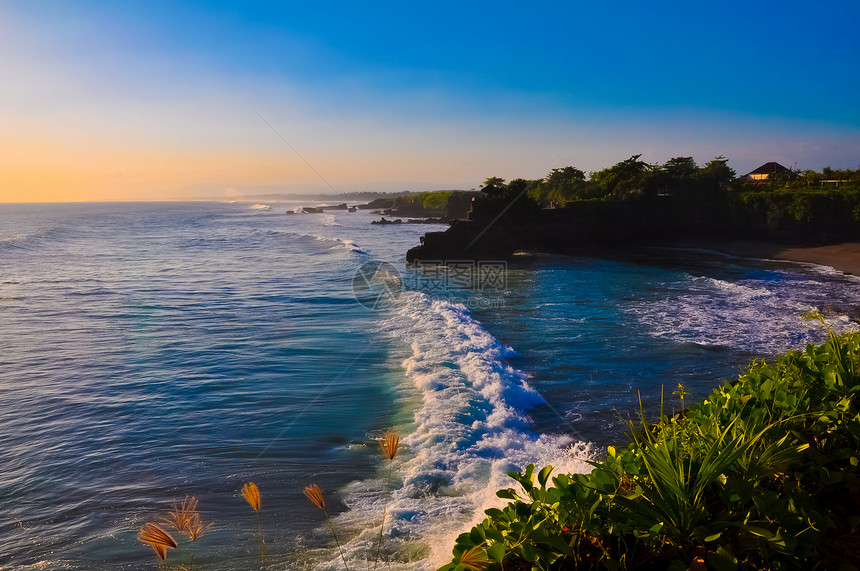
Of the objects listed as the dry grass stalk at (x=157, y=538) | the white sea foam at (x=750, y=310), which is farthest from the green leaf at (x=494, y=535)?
the white sea foam at (x=750, y=310)

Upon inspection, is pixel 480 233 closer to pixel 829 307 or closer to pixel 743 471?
pixel 829 307

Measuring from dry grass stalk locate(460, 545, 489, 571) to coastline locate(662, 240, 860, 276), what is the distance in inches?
1445

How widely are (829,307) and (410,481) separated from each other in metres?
21.2

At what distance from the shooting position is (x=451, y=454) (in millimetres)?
7715

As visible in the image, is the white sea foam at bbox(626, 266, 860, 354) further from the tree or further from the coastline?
the tree

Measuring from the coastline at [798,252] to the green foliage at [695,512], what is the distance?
115ft

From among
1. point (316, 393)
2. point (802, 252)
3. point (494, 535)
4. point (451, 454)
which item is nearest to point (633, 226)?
point (802, 252)

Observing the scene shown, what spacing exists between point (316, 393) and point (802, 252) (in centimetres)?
4206

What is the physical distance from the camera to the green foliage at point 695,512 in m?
2.22

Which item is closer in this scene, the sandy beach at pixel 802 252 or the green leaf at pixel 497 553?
the green leaf at pixel 497 553

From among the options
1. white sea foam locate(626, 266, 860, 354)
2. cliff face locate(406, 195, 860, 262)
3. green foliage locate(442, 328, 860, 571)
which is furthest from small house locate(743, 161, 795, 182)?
green foliage locate(442, 328, 860, 571)

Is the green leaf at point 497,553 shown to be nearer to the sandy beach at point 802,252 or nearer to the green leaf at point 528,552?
the green leaf at point 528,552

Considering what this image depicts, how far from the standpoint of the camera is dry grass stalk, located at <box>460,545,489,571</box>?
2096 mm

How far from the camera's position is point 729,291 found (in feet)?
78.8
